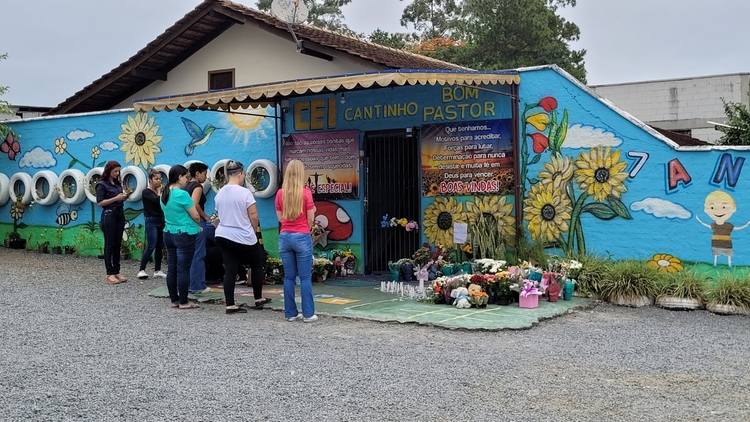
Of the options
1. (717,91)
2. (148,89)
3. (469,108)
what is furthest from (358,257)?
(717,91)

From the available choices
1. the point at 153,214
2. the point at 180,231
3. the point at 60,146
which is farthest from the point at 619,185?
the point at 60,146

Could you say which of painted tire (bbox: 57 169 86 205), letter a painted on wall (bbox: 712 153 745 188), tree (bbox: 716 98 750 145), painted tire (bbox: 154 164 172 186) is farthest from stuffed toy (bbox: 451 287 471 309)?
painted tire (bbox: 57 169 86 205)

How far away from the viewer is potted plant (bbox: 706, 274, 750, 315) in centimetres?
823

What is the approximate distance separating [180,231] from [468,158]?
4387 mm

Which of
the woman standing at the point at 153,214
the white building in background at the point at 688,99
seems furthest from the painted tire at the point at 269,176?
the white building in background at the point at 688,99

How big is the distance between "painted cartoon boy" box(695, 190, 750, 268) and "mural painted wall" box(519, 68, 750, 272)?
0.04 ft

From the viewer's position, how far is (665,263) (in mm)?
9266

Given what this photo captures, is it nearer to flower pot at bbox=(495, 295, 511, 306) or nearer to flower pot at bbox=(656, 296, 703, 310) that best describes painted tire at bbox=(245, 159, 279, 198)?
flower pot at bbox=(495, 295, 511, 306)

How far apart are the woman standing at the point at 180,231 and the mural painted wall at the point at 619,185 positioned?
462 cm

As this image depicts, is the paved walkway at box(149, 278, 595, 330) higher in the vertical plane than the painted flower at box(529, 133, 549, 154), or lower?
lower

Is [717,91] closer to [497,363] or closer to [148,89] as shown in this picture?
[148,89]

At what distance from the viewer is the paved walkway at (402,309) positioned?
24.6ft

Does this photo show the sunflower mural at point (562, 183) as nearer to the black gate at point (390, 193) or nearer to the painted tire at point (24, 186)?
the black gate at point (390, 193)

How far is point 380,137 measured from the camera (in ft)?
38.3
